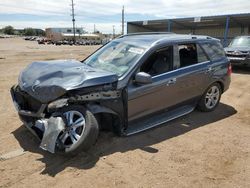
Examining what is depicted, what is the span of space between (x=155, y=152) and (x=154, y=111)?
927 mm

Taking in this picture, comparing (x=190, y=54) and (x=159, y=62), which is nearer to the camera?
(x=159, y=62)

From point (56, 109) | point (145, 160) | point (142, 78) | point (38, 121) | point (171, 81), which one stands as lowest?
point (145, 160)

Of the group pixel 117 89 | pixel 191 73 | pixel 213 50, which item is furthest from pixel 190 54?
pixel 117 89

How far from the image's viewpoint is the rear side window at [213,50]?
6.18 m

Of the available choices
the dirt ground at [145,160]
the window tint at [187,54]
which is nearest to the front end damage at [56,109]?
the dirt ground at [145,160]

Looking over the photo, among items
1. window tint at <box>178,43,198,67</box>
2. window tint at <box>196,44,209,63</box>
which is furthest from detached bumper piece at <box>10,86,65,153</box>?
window tint at <box>196,44,209,63</box>

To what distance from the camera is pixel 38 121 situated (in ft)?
13.7

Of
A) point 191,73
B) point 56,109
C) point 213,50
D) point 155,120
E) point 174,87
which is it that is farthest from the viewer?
point 213,50

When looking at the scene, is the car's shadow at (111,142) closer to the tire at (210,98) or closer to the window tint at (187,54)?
the tire at (210,98)

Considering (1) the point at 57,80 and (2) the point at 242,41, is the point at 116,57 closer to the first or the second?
(1) the point at 57,80

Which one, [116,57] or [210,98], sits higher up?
[116,57]

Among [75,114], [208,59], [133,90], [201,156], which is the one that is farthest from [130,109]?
[208,59]

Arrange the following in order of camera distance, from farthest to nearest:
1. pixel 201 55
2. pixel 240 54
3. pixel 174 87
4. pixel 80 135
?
pixel 240 54 → pixel 201 55 → pixel 174 87 → pixel 80 135

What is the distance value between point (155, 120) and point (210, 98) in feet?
6.28
